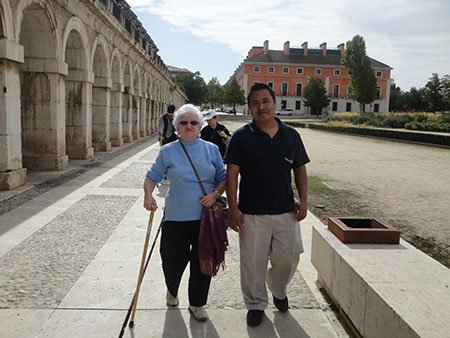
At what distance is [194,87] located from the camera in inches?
3524

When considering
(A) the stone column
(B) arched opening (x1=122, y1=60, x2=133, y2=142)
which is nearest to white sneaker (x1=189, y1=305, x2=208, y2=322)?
(B) arched opening (x1=122, y1=60, x2=133, y2=142)

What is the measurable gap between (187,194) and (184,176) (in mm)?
142

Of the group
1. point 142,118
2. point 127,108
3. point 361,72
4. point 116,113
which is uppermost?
point 361,72

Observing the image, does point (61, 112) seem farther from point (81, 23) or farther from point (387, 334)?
point (387, 334)

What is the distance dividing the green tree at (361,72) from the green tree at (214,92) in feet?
115

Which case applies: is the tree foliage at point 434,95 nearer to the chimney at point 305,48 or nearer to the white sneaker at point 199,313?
the chimney at point 305,48

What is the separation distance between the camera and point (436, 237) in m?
6.62

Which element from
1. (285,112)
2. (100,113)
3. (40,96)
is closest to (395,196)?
(40,96)

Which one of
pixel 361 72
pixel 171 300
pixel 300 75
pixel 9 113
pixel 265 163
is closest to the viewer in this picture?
pixel 265 163

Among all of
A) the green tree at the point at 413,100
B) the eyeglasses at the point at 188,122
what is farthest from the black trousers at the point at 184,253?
the green tree at the point at 413,100

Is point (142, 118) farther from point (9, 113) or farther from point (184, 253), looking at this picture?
point (184, 253)

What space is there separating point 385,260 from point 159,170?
6.30 feet

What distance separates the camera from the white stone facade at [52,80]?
8.54 m

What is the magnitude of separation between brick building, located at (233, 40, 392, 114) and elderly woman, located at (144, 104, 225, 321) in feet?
272
